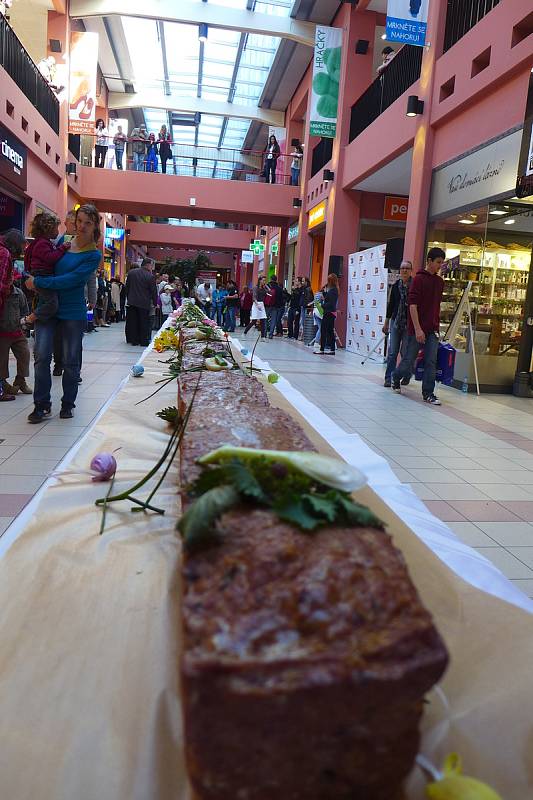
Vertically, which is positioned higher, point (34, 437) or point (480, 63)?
point (480, 63)

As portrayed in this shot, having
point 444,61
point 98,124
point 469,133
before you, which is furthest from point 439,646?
point 98,124

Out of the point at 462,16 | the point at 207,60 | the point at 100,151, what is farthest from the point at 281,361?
the point at 207,60

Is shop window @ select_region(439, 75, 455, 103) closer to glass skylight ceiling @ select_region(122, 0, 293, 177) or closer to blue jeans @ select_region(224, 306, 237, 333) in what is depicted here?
glass skylight ceiling @ select_region(122, 0, 293, 177)

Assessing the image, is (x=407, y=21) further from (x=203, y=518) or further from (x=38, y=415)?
(x=203, y=518)

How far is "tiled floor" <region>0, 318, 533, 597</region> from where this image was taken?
3.32 m

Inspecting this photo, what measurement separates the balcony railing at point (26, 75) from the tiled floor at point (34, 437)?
669 centimetres

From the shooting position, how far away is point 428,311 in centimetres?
706

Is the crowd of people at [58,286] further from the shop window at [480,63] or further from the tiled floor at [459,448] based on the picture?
the shop window at [480,63]

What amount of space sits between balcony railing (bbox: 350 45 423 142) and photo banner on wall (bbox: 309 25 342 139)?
20.3 inches

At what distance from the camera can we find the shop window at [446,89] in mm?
8957

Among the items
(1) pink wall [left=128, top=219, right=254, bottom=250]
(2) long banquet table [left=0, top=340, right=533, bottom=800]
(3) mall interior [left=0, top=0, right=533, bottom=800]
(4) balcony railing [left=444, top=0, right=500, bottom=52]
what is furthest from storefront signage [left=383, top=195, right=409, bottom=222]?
(1) pink wall [left=128, top=219, right=254, bottom=250]

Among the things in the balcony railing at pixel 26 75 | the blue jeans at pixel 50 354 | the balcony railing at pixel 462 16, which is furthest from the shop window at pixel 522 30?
the balcony railing at pixel 26 75

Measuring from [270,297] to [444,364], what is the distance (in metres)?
8.63

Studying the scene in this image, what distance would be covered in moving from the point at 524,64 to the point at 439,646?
25.8 feet
